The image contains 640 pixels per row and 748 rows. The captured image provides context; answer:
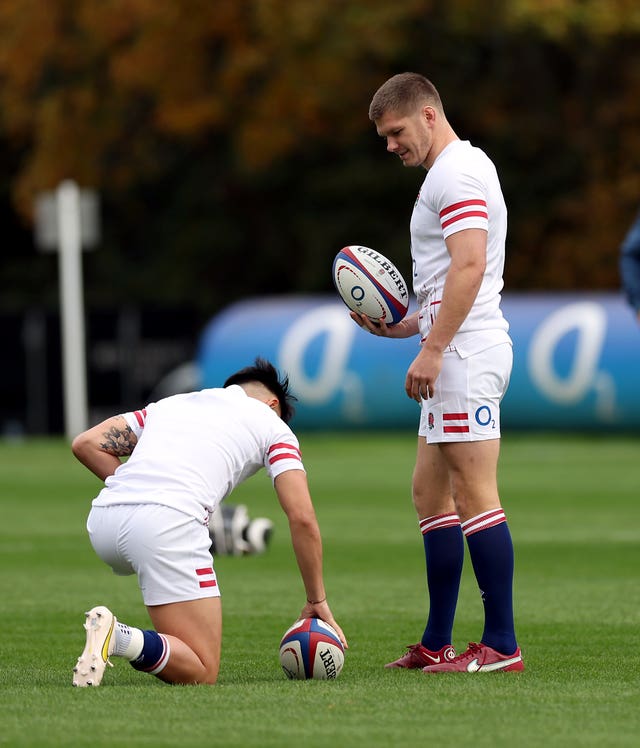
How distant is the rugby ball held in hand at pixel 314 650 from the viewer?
690 centimetres

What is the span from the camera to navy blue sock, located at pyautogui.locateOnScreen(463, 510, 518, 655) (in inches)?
280

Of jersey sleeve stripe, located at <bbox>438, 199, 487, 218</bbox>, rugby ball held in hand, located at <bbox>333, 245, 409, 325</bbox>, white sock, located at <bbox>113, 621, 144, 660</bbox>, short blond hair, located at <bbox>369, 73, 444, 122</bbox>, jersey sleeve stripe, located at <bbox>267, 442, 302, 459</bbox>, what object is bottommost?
white sock, located at <bbox>113, 621, 144, 660</bbox>

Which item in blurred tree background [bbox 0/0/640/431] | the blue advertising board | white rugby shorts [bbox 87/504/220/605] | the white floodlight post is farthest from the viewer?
blurred tree background [bbox 0/0/640/431]

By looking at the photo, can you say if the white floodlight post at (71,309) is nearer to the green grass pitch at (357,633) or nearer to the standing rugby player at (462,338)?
the green grass pitch at (357,633)

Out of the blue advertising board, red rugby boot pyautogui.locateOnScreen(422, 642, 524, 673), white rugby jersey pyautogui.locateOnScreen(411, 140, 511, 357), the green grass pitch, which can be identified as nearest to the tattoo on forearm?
the green grass pitch

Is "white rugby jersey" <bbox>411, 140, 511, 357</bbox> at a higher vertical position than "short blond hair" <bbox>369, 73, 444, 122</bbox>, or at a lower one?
lower

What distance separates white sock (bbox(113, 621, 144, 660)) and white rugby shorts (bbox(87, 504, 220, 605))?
0.96ft

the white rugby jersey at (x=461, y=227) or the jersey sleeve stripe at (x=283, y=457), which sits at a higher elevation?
the white rugby jersey at (x=461, y=227)

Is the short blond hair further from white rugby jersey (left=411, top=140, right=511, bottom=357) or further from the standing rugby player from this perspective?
white rugby jersey (left=411, top=140, right=511, bottom=357)

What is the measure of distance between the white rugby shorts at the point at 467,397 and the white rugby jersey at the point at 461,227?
6 cm

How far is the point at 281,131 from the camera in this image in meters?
33.4

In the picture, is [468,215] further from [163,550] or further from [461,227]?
[163,550]

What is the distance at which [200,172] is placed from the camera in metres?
39.6

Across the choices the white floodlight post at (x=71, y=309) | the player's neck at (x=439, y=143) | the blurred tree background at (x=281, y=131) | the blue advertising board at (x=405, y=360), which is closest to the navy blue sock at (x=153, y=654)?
the player's neck at (x=439, y=143)
